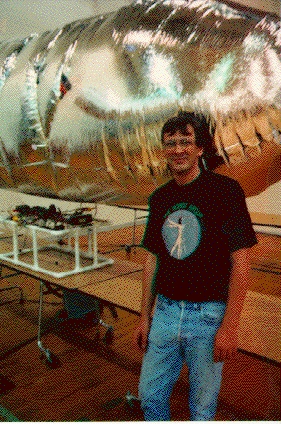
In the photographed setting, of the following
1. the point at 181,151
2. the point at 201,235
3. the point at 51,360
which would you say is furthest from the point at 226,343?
the point at 51,360

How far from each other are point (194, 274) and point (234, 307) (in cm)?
14

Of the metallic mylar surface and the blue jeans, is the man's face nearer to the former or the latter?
the metallic mylar surface

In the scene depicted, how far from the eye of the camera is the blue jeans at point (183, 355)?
0.95 m

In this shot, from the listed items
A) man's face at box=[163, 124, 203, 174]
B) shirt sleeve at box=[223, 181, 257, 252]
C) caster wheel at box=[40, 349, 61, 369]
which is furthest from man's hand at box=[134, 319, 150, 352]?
caster wheel at box=[40, 349, 61, 369]

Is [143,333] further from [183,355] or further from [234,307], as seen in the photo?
[234,307]

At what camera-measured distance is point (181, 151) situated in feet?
2.96

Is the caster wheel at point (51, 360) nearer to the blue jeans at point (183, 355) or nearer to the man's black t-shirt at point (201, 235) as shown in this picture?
the blue jeans at point (183, 355)

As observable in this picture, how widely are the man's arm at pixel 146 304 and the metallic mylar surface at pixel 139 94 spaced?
0.74ft

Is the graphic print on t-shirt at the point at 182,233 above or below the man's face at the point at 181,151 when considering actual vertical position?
below

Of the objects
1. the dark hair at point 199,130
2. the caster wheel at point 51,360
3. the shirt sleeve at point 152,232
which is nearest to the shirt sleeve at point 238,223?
the dark hair at point 199,130

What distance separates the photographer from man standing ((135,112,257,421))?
0.90 metres

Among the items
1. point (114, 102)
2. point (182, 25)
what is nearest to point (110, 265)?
point (114, 102)

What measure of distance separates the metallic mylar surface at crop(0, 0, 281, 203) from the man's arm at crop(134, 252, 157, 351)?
8.9 inches

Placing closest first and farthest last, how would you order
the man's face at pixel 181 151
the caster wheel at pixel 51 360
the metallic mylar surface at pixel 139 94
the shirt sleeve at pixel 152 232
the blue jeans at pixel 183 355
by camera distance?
the metallic mylar surface at pixel 139 94 < the man's face at pixel 181 151 < the blue jeans at pixel 183 355 < the shirt sleeve at pixel 152 232 < the caster wheel at pixel 51 360
